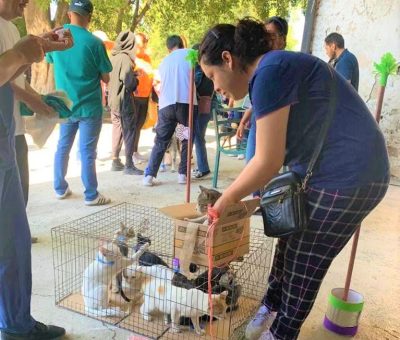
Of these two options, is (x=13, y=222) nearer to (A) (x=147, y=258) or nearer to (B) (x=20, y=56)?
(B) (x=20, y=56)

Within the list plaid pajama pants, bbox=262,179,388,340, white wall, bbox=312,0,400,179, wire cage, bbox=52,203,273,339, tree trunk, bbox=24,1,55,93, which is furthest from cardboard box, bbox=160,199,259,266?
tree trunk, bbox=24,1,55,93

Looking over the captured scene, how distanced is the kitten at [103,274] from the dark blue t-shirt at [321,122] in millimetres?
1025

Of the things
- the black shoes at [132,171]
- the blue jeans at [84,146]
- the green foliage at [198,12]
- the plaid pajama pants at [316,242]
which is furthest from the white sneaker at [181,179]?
the green foliage at [198,12]

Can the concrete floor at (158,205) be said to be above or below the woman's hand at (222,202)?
below

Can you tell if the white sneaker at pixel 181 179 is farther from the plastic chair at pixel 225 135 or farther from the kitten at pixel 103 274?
the kitten at pixel 103 274

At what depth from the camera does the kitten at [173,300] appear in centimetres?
193

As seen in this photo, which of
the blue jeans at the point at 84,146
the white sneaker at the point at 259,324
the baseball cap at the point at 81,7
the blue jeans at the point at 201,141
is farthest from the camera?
the blue jeans at the point at 201,141

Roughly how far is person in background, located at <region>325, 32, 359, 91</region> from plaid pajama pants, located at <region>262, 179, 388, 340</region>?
2.97m

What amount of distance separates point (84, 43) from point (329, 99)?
2.58 m

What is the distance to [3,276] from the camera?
5.53 feet

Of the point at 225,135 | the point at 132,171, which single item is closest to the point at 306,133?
the point at 225,135

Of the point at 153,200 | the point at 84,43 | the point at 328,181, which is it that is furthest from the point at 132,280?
the point at 84,43

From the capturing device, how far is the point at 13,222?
1.65 m

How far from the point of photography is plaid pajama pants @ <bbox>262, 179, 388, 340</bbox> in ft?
4.82
